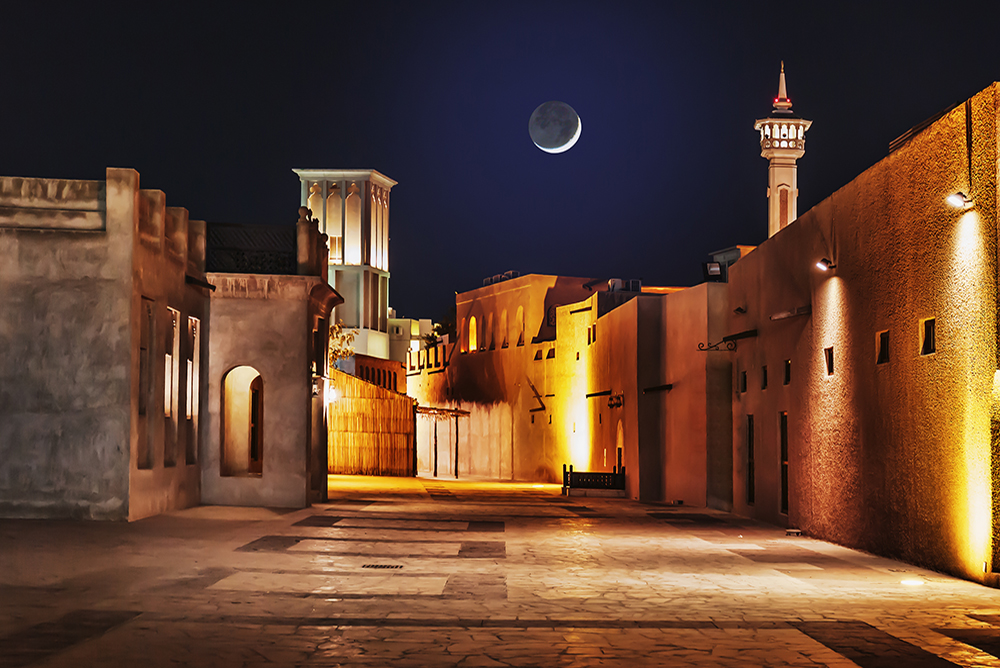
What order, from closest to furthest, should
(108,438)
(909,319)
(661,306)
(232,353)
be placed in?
(909,319), (108,438), (232,353), (661,306)

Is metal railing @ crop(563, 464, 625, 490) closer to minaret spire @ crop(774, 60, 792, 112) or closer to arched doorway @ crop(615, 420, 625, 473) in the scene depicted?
arched doorway @ crop(615, 420, 625, 473)

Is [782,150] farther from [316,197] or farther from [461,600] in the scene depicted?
[461,600]

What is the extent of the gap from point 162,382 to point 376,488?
13.7 metres

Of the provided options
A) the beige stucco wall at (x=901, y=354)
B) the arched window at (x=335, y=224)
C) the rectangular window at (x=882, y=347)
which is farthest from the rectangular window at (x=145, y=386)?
the arched window at (x=335, y=224)

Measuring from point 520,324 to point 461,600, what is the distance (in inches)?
1658

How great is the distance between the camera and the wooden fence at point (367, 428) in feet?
131

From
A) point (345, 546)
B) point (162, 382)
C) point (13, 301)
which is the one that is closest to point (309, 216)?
point (162, 382)

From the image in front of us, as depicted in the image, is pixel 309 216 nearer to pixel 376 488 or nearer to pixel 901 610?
pixel 376 488

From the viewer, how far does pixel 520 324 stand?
51625 millimetres

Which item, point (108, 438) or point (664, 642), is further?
point (108, 438)

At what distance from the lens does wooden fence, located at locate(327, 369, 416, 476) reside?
1566 inches

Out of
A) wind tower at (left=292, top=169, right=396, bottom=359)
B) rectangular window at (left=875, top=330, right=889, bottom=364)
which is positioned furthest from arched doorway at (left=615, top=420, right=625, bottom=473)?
wind tower at (left=292, top=169, right=396, bottom=359)

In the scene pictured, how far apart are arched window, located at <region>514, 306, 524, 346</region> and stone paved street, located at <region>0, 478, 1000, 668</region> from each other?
112ft

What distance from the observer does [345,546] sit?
14.4 metres
